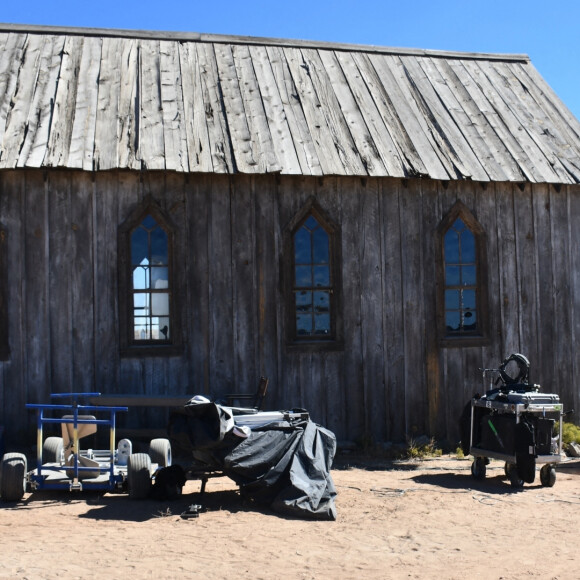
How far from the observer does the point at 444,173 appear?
11445mm

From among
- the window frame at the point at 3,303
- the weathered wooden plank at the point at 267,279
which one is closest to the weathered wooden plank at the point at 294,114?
the weathered wooden plank at the point at 267,279

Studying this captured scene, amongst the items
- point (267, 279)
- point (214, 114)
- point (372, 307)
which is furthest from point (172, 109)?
point (372, 307)

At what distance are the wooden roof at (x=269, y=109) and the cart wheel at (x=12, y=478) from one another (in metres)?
3.84

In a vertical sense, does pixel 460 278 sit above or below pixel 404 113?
below

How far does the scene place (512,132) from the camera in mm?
12844

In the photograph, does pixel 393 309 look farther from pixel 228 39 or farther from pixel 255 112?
pixel 228 39

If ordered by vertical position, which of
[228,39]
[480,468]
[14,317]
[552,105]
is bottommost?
[480,468]

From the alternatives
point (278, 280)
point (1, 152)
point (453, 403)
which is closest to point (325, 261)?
point (278, 280)

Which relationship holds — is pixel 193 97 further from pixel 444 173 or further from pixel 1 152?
pixel 444 173

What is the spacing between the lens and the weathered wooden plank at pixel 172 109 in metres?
10.8

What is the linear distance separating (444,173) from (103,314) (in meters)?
4.94

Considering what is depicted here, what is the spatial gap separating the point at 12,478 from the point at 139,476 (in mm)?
1212

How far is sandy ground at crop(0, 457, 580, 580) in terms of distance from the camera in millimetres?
5996

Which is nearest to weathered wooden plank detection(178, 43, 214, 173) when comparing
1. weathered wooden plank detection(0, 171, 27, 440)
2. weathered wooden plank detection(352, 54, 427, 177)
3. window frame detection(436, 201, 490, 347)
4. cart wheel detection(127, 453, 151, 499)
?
weathered wooden plank detection(0, 171, 27, 440)
